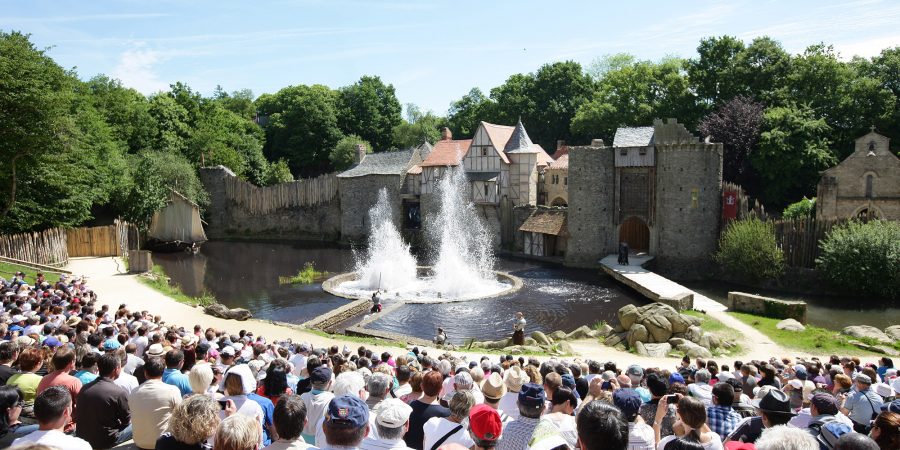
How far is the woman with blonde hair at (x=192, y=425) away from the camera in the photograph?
4457mm

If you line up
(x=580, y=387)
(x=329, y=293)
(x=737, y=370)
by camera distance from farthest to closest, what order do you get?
(x=329, y=293) < (x=737, y=370) < (x=580, y=387)

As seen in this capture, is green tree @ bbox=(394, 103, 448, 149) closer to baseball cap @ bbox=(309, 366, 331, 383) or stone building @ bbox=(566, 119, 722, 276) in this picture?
stone building @ bbox=(566, 119, 722, 276)

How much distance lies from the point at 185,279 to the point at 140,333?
21084 millimetres

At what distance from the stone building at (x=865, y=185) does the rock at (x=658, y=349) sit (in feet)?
60.1

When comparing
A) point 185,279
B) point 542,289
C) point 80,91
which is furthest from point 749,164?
point 80,91

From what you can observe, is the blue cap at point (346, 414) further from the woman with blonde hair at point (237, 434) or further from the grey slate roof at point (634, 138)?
the grey slate roof at point (634, 138)

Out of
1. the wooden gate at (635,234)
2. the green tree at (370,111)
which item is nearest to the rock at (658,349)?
the wooden gate at (635,234)

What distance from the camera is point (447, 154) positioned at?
42.7 meters

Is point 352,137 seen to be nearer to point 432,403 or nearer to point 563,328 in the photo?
point 563,328

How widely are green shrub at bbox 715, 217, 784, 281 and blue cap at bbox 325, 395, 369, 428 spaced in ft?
90.3

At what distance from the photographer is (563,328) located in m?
21.0

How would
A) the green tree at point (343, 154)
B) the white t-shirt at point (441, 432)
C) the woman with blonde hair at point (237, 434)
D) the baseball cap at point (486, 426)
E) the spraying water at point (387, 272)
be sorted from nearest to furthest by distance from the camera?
the woman with blonde hair at point (237, 434), the baseball cap at point (486, 426), the white t-shirt at point (441, 432), the spraying water at point (387, 272), the green tree at point (343, 154)

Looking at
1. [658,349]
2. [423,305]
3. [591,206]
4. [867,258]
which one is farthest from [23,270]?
[867,258]

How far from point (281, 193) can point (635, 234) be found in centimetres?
2835
